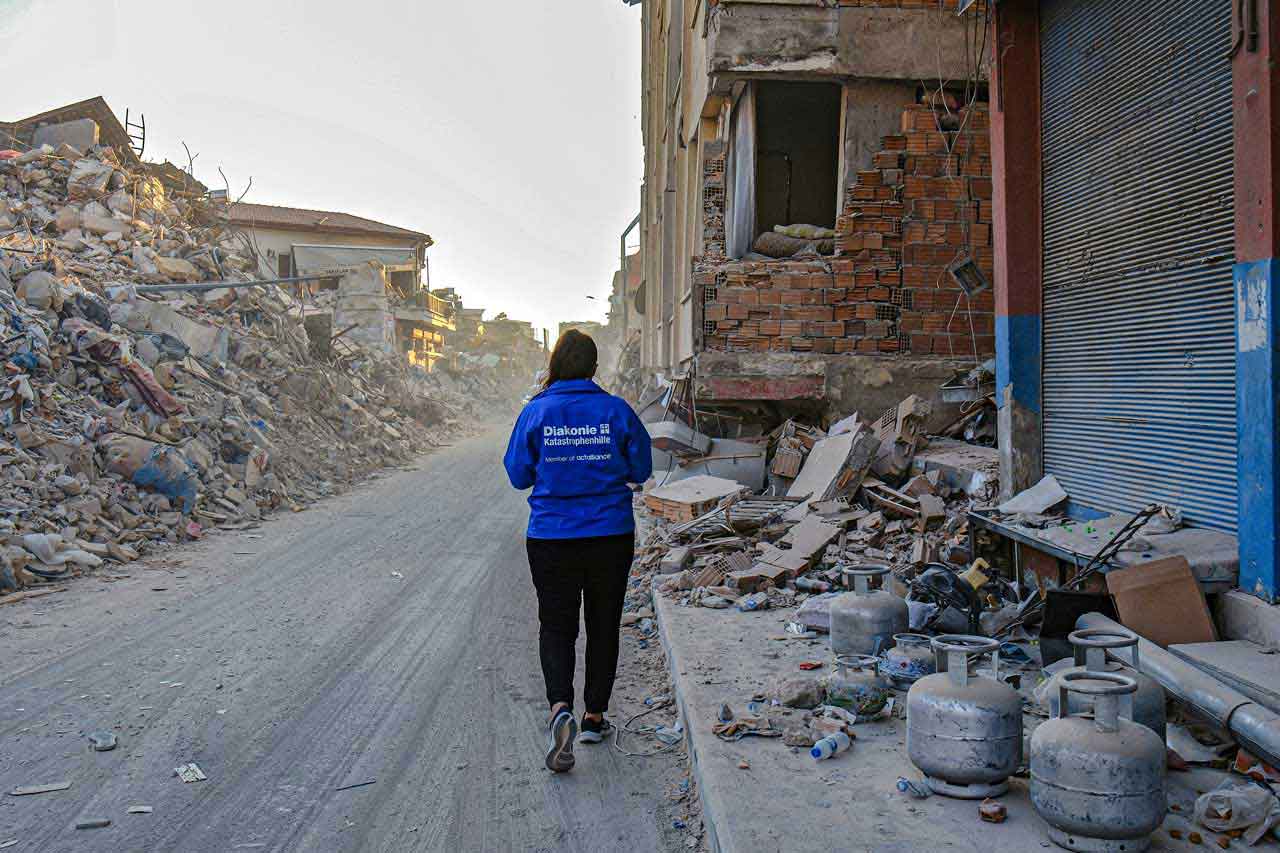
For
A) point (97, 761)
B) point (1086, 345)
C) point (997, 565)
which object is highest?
point (1086, 345)

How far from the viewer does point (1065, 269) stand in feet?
20.0

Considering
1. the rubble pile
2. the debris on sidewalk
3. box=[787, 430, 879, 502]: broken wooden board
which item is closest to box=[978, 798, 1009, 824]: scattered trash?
the debris on sidewalk

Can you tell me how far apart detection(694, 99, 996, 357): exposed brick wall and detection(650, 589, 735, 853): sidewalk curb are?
4741mm

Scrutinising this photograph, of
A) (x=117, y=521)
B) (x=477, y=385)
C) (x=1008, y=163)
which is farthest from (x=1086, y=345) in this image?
(x=477, y=385)

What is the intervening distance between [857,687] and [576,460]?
62.6 inches

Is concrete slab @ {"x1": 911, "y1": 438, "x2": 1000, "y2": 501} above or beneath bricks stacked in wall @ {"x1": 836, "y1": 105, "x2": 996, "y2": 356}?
beneath

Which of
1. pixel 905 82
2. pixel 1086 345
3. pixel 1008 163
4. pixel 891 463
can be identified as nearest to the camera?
pixel 1086 345

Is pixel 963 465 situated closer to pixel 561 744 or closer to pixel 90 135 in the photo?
pixel 561 744

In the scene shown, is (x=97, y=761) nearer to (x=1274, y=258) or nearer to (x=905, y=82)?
(x=1274, y=258)

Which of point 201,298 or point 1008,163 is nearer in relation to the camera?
point 1008,163

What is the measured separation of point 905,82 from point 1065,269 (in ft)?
16.6

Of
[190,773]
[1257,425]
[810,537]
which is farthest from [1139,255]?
[190,773]

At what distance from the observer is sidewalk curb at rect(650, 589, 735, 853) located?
3.17 meters

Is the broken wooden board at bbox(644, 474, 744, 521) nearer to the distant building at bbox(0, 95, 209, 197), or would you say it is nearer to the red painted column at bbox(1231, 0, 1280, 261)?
the red painted column at bbox(1231, 0, 1280, 261)
